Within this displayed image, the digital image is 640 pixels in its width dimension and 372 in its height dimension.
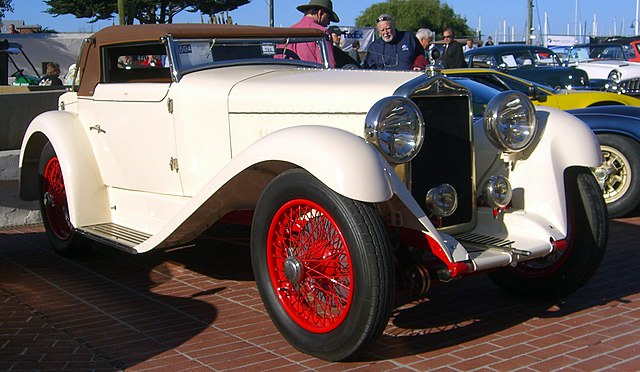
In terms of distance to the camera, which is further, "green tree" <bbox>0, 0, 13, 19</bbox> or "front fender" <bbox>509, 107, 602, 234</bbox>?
"green tree" <bbox>0, 0, 13, 19</bbox>

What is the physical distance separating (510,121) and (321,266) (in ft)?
4.25

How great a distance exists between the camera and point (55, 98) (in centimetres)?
815

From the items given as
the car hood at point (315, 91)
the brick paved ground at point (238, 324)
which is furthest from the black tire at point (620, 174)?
the car hood at point (315, 91)

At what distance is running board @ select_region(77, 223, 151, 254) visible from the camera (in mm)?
4688

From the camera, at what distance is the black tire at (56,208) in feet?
18.6

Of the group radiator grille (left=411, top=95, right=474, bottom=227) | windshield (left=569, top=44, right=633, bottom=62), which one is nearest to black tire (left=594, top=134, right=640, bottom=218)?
radiator grille (left=411, top=95, right=474, bottom=227)

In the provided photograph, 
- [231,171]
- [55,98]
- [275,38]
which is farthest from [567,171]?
[55,98]

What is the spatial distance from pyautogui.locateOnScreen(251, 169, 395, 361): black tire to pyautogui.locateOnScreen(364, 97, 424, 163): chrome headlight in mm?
345

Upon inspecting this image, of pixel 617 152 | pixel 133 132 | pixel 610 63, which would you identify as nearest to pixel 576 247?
pixel 133 132

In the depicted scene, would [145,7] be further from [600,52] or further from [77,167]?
[77,167]

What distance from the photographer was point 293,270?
3625 millimetres

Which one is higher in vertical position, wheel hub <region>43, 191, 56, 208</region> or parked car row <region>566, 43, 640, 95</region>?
parked car row <region>566, 43, 640, 95</region>

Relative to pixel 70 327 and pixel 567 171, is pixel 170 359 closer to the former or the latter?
pixel 70 327

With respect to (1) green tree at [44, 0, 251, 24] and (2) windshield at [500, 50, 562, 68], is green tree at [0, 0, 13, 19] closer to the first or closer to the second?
(1) green tree at [44, 0, 251, 24]
